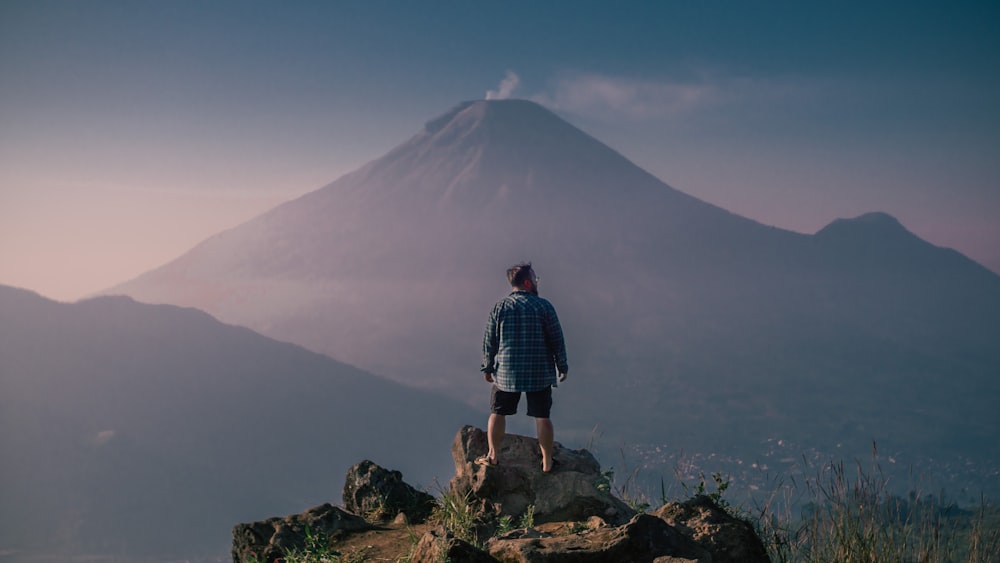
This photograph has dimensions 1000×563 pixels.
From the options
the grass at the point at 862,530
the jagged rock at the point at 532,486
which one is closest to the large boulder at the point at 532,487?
the jagged rock at the point at 532,486

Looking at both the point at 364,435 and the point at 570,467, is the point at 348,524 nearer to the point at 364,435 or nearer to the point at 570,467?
the point at 570,467

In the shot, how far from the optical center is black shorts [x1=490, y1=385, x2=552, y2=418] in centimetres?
765

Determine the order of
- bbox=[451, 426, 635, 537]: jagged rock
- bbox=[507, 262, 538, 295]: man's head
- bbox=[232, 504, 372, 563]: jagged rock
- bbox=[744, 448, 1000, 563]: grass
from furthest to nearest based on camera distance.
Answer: bbox=[507, 262, 538, 295]: man's head → bbox=[451, 426, 635, 537]: jagged rock → bbox=[232, 504, 372, 563]: jagged rock → bbox=[744, 448, 1000, 563]: grass

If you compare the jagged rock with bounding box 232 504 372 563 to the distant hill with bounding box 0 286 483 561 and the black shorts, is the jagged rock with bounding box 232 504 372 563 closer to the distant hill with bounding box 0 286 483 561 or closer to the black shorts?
the black shorts

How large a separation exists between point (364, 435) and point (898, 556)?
7131 inches

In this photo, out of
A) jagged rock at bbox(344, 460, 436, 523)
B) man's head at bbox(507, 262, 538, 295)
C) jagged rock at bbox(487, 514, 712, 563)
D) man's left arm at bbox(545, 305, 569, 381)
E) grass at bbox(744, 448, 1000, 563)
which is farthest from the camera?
jagged rock at bbox(344, 460, 436, 523)

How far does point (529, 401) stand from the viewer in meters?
7.86

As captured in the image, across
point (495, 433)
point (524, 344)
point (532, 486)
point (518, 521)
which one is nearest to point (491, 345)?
point (524, 344)

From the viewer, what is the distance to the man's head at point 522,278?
26.4 ft

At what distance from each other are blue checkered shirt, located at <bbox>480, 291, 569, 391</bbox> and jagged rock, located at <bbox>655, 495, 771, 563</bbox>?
2078 millimetres

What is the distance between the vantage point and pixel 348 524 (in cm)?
748

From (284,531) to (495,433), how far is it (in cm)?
220

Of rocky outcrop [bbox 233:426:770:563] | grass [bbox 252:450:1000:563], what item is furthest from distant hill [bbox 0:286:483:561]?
grass [bbox 252:450:1000:563]

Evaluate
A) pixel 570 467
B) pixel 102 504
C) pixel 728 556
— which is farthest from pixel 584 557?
pixel 102 504
